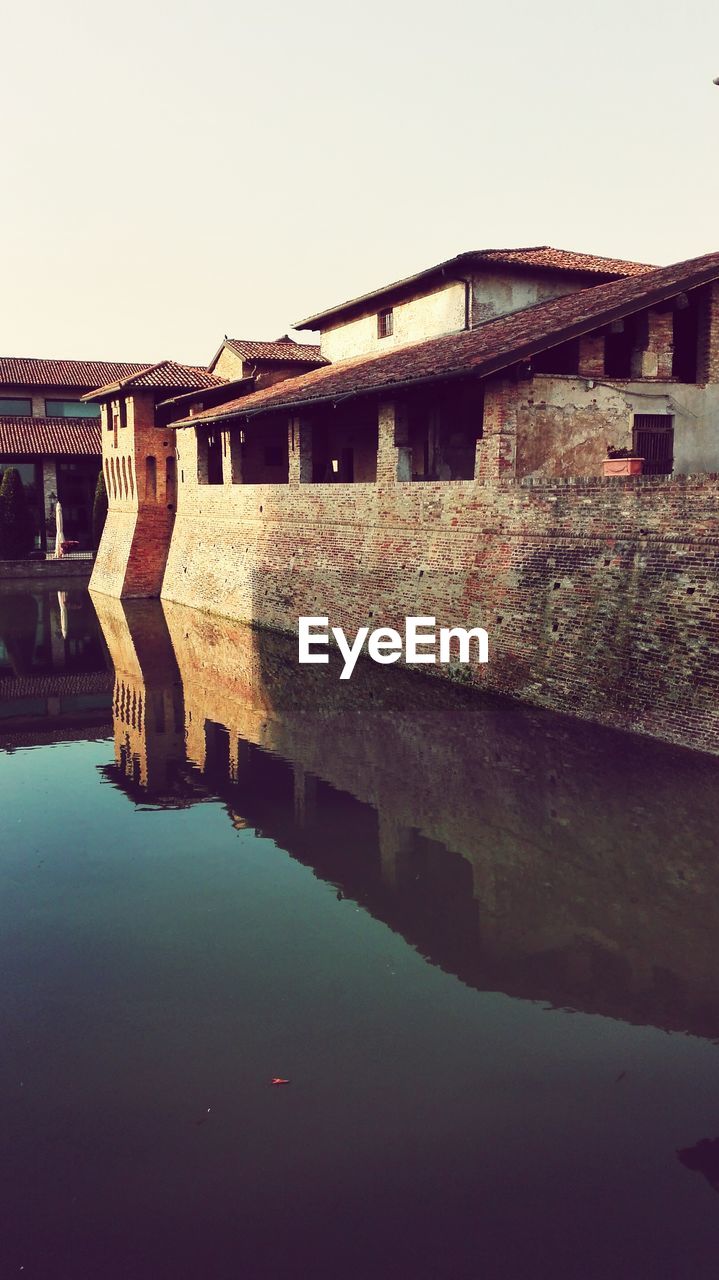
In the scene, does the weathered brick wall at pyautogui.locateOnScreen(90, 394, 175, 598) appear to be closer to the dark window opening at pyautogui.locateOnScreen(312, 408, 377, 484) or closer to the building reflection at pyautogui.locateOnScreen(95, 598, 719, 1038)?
the dark window opening at pyautogui.locateOnScreen(312, 408, 377, 484)

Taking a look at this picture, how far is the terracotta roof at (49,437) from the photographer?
130 ft

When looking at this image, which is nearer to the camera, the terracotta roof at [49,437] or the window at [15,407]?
the terracotta roof at [49,437]

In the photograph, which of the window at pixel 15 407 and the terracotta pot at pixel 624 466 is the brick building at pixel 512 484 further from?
the window at pixel 15 407

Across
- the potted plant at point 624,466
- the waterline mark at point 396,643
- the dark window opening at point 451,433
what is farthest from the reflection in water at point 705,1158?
the dark window opening at point 451,433

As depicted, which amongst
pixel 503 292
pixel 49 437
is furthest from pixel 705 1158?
pixel 49 437

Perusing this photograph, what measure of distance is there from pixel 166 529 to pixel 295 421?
10182 mm

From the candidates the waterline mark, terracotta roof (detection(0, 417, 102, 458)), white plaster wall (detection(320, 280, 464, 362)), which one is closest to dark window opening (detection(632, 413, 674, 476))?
the waterline mark

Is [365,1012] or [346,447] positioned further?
[346,447]

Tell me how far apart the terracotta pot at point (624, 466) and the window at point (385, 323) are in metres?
11.8

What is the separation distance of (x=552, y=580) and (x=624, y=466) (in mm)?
1726

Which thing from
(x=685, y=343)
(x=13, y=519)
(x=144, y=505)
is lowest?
(x=13, y=519)

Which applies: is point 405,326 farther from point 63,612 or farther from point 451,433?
point 63,612

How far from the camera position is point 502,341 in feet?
51.1

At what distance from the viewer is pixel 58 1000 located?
19.2 feet
